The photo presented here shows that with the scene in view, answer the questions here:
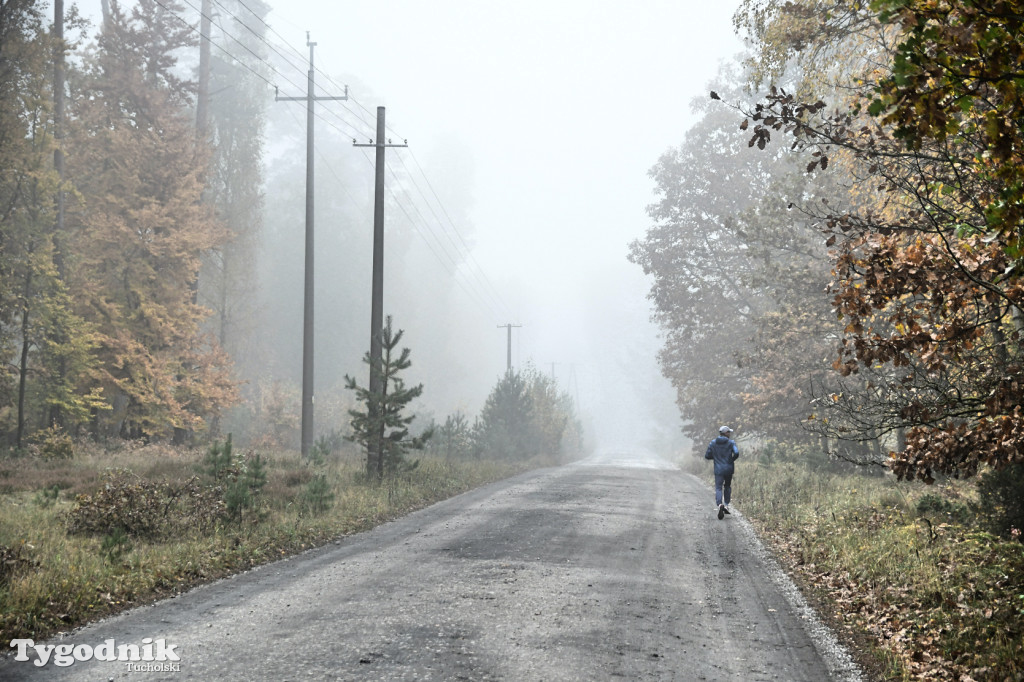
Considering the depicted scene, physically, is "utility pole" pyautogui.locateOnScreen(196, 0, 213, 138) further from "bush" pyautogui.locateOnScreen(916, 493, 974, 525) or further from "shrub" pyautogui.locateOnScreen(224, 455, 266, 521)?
"bush" pyautogui.locateOnScreen(916, 493, 974, 525)

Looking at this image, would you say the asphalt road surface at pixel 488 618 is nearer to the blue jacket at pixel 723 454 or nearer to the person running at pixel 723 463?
the person running at pixel 723 463

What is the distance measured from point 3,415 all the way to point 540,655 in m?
22.0

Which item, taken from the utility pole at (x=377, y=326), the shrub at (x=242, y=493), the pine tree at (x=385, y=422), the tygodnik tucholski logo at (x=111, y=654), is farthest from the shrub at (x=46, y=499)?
the tygodnik tucholski logo at (x=111, y=654)

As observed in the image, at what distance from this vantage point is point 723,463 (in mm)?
15570

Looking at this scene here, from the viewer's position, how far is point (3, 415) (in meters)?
22.5

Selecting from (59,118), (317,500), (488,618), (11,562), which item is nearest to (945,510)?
(488,618)

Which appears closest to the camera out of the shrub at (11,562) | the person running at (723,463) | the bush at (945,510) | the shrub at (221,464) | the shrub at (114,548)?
the shrub at (11,562)

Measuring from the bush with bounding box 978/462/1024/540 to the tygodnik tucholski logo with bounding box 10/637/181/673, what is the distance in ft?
27.1

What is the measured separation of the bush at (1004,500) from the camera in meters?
8.80

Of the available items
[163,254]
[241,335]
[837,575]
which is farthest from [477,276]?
[837,575]

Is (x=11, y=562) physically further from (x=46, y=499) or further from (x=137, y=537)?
(x=46, y=499)

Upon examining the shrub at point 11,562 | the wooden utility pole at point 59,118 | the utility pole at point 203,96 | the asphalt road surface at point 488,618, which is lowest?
the asphalt road surface at point 488,618

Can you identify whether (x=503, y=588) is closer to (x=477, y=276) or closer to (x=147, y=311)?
(x=147, y=311)

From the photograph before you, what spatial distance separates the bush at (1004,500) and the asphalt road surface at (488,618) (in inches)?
95.4
